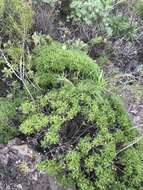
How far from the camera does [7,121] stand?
3.08 m

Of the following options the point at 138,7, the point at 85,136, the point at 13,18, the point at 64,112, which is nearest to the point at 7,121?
the point at 64,112

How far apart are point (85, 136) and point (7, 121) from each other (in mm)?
707

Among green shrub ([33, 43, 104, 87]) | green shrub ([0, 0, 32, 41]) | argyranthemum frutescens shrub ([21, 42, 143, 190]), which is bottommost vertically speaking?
argyranthemum frutescens shrub ([21, 42, 143, 190])

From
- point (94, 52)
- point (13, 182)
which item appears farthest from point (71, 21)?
point (13, 182)

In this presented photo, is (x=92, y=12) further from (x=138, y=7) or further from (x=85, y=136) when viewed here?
(x=85, y=136)

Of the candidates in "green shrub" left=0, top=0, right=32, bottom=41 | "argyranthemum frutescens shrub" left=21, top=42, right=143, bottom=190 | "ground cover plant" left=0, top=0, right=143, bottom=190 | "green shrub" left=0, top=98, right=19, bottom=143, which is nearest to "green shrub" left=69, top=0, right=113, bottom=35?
"ground cover plant" left=0, top=0, right=143, bottom=190

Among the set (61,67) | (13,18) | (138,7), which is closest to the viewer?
(61,67)

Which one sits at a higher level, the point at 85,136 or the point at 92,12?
the point at 92,12

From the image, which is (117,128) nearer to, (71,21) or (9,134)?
(9,134)

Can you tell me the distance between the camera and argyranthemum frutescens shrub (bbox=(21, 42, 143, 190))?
285cm

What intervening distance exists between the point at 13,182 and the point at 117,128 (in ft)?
3.30

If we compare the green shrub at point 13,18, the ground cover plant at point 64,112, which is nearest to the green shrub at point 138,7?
the ground cover plant at point 64,112

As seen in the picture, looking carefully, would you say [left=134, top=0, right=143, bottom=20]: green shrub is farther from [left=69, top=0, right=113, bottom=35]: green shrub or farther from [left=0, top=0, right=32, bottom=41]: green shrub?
[left=0, top=0, right=32, bottom=41]: green shrub

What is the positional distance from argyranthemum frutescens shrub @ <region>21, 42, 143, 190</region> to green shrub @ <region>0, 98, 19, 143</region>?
0.14m
